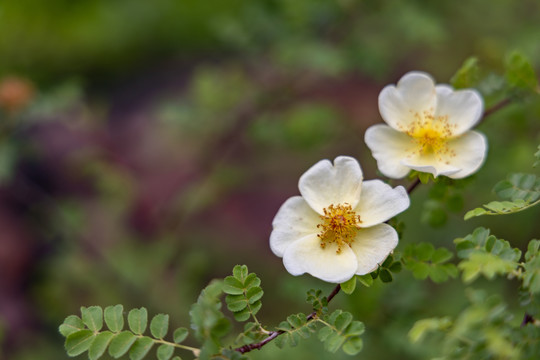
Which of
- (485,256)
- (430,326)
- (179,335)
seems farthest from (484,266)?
(179,335)

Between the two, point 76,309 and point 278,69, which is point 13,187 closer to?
point 76,309

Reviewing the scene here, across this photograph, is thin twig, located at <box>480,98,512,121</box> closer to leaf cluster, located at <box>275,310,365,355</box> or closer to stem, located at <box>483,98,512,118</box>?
stem, located at <box>483,98,512,118</box>

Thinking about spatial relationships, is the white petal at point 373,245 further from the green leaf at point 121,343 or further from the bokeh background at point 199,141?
the green leaf at point 121,343

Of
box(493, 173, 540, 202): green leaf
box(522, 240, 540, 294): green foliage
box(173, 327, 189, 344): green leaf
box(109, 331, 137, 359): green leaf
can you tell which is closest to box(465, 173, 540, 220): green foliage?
box(493, 173, 540, 202): green leaf

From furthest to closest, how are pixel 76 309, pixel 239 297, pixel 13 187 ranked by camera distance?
pixel 13 187
pixel 76 309
pixel 239 297

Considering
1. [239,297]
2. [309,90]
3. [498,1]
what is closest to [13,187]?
[309,90]


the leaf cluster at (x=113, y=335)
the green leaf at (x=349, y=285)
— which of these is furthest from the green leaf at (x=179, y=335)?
the green leaf at (x=349, y=285)

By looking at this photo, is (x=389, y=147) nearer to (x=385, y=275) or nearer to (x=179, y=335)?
(x=385, y=275)
